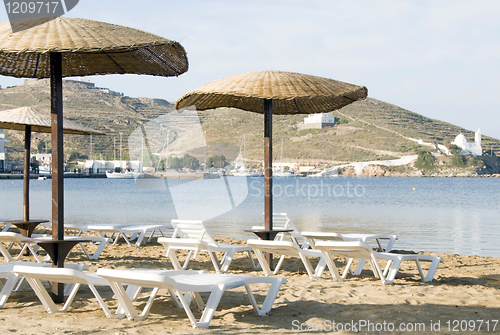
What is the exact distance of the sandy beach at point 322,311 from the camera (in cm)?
346

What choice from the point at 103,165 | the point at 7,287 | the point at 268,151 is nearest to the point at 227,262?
the point at 268,151

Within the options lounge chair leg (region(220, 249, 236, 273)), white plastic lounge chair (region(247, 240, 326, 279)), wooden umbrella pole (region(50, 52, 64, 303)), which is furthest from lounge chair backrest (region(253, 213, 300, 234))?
wooden umbrella pole (region(50, 52, 64, 303))

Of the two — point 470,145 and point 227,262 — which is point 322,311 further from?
point 470,145

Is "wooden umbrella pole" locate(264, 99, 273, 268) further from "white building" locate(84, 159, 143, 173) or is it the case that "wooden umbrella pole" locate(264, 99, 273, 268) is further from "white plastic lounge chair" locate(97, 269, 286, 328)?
"white building" locate(84, 159, 143, 173)

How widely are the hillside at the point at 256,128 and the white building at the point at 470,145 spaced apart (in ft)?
8.79

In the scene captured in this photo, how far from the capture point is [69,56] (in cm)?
478

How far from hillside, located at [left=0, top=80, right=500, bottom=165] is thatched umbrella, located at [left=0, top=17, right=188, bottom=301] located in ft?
177

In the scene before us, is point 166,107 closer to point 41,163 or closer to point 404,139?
point 41,163

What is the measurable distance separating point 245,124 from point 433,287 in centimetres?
6533

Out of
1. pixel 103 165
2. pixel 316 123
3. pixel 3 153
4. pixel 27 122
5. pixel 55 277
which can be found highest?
pixel 316 123

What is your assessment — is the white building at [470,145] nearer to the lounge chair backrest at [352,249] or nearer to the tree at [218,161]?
the tree at [218,161]

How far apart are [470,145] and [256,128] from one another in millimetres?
53219

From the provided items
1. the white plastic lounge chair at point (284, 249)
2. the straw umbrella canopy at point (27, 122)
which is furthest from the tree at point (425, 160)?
the white plastic lounge chair at point (284, 249)

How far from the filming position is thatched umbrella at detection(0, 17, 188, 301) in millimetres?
3354
